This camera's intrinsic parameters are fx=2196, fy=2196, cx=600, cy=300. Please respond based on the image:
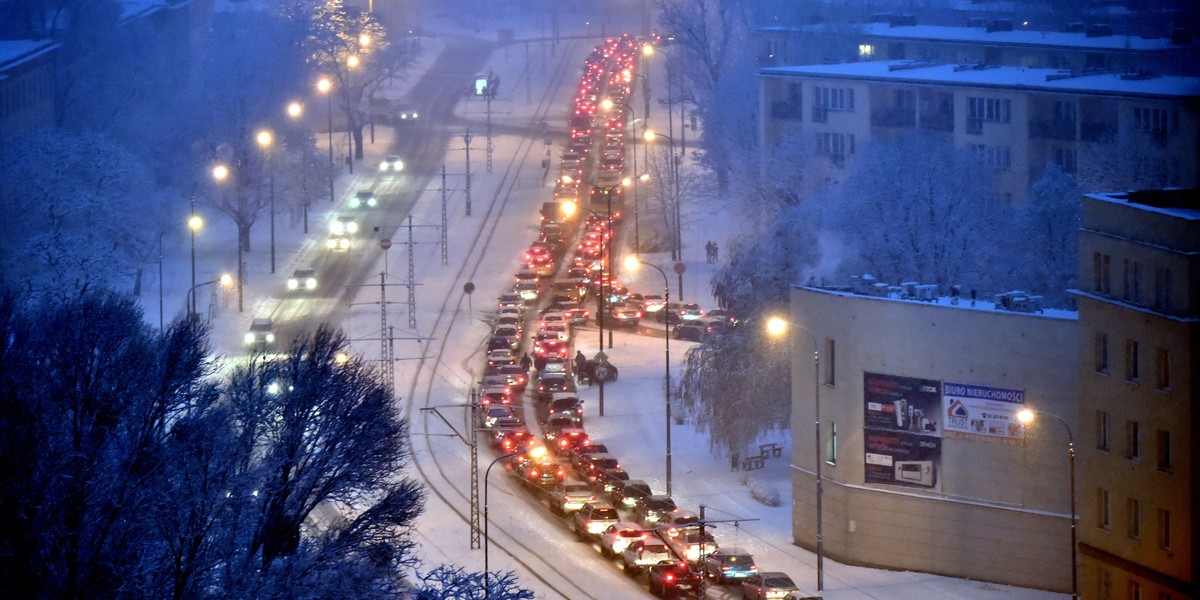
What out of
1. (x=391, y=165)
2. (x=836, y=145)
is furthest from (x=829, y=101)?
(x=391, y=165)

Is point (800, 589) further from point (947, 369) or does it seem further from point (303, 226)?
point (303, 226)

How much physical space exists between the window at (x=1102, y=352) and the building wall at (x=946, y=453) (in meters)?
2.89

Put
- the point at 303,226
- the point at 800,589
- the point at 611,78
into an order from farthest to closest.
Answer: the point at 611,78, the point at 303,226, the point at 800,589

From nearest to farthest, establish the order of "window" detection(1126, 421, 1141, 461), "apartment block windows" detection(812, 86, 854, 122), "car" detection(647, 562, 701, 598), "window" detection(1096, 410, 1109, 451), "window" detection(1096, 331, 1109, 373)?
"window" detection(1126, 421, 1141, 461)
"window" detection(1096, 410, 1109, 451)
"window" detection(1096, 331, 1109, 373)
"car" detection(647, 562, 701, 598)
"apartment block windows" detection(812, 86, 854, 122)

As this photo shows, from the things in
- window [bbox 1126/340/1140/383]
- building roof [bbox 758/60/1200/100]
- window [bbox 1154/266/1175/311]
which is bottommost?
window [bbox 1126/340/1140/383]

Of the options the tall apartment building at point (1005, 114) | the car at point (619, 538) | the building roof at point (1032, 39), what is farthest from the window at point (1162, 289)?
the building roof at point (1032, 39)

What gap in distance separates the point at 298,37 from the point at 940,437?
213ft

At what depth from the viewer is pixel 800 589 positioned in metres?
45.4

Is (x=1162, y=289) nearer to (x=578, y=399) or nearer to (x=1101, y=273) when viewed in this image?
(x=1101, y=273)

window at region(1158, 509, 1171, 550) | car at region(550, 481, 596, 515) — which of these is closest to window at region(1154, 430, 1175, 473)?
window at region(1158, 509, 1171, 550)

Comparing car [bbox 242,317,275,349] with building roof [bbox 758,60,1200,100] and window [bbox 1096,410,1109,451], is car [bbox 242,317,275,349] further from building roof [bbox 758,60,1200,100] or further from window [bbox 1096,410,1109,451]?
window [bbox 1096,410,1109,451]

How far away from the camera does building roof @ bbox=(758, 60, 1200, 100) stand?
70.9 m

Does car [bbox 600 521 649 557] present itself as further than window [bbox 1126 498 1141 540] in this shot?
Yes

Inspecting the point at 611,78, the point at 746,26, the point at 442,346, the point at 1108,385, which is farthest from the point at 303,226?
the point at 1108,385
